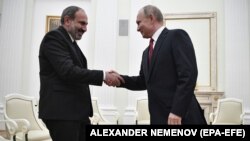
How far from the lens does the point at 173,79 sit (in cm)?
213

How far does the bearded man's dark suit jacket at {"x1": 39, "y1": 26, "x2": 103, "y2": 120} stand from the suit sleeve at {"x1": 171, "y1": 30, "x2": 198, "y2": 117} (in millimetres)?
626

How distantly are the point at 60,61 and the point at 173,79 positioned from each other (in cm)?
77

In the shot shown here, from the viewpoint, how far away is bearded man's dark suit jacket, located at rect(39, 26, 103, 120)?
2.06 meters

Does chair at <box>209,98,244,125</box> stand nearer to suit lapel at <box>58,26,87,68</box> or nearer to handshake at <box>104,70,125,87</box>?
handshake at <box>104,70,125,87</box>

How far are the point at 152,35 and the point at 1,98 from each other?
6206 millimetres

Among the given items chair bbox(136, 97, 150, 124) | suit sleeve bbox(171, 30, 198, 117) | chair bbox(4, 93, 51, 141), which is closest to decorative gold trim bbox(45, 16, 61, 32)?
chair bbox(136, 97, 150, 124)

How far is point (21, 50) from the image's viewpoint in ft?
25.3

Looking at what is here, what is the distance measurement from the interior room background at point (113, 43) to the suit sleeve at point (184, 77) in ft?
17.9

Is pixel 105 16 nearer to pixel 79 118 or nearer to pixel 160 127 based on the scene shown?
pixel 79 118

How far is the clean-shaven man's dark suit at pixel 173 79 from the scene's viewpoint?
2.02m

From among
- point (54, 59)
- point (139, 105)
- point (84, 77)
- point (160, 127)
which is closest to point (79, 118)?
point (84, 77)
